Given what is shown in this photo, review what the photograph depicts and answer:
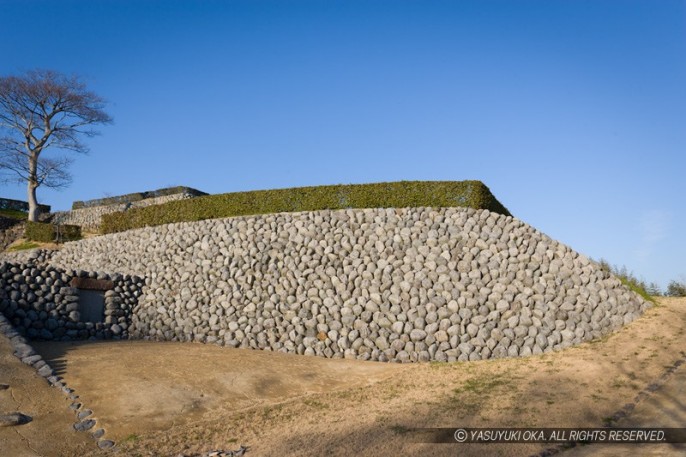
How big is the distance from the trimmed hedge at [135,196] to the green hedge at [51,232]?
4339 millimetres

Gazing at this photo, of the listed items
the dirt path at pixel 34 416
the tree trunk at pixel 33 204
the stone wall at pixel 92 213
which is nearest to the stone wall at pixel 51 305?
the dirt path at pixel 34 416

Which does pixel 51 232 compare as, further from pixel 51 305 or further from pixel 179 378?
pixel 179 378

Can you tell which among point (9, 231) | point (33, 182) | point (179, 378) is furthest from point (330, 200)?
point (33, 182)

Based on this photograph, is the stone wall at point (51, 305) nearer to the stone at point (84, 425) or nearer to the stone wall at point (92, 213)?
the stone at point (84, 425)

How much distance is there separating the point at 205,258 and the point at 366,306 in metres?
6.49

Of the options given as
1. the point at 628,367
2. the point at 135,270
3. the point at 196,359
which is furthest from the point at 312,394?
the point at 135,270

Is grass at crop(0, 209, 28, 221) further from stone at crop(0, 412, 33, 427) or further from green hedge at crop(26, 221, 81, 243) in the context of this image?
stone at crop(0, 412, 33, 427)

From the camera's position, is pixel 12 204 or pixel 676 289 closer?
pixel 676 289

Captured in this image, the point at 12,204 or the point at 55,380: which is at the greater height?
the point at 12,204

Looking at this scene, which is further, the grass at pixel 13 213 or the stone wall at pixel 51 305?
the grass at pixel 13 213

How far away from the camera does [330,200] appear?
735 inches

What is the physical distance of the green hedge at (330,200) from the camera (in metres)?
17.4

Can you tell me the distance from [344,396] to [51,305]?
33.0 ft

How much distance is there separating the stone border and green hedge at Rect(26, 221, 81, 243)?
17.5m
